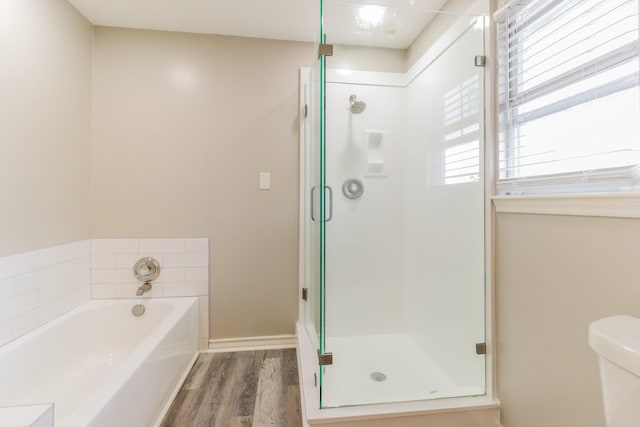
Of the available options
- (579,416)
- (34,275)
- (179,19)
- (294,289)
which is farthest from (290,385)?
(179,19)

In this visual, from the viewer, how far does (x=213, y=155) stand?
6.75 ft

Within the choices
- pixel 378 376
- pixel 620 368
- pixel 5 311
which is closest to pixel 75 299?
pixel 5 311

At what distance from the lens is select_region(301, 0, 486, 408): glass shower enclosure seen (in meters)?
1.41

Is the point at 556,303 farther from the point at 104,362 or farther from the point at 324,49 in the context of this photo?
the point at 104,362

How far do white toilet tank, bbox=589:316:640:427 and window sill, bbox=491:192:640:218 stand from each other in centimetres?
32

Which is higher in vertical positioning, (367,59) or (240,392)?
(367,59)

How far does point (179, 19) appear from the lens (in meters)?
1.89

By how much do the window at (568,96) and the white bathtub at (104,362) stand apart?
179 centimetres

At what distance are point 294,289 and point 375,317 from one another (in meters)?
0.63

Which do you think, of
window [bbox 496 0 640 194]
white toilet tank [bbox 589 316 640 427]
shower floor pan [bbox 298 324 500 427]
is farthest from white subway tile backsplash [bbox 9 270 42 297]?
window [bbox 496 0 640 194]

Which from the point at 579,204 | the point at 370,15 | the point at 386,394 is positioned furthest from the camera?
the point at 370,15

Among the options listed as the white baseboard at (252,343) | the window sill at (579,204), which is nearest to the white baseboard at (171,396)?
the white baseboard at (252,343)

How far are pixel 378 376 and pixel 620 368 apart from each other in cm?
115

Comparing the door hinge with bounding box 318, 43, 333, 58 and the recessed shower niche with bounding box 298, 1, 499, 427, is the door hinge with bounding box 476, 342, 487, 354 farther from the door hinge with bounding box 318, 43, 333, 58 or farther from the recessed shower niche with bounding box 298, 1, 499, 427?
the door hinge with bounding box 318, 43, 333, 58
